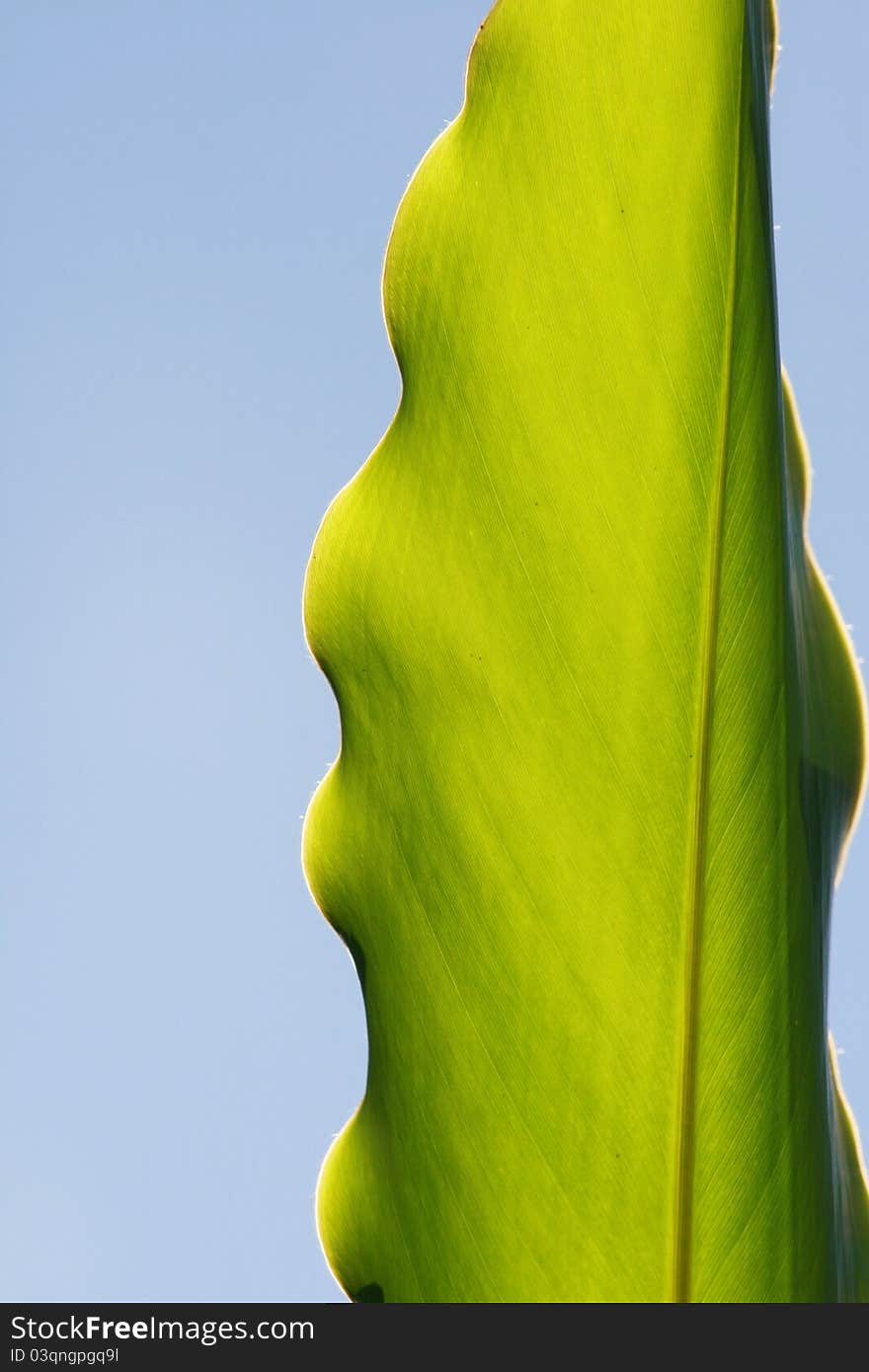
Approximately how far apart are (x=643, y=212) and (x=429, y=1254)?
46 centimetres

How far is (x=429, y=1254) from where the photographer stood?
50cm

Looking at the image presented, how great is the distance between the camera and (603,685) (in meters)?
0.47

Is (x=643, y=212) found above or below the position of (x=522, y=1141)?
above

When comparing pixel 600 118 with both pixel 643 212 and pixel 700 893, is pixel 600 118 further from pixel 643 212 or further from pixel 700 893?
pixel 700 893

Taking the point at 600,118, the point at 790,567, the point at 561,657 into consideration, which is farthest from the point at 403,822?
the point at 600,118

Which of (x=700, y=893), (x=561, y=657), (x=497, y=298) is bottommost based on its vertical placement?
(x=700, y=893)

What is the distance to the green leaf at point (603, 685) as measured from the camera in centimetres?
46

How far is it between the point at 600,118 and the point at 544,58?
0.03m

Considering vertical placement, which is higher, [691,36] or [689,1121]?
[691,36]

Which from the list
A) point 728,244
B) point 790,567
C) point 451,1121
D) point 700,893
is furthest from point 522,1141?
point 728,244

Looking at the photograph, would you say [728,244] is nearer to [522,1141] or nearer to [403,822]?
[403,822]

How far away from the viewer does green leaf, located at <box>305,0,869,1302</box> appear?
0.46 meters

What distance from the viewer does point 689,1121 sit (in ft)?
1.55

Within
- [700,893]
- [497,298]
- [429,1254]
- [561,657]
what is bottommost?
[429,1254]
